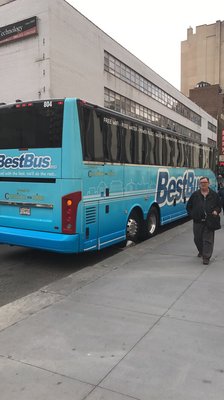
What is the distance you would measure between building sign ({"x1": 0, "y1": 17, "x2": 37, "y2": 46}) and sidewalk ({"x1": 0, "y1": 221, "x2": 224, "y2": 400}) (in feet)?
85.4

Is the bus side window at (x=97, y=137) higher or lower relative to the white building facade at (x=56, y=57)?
lower

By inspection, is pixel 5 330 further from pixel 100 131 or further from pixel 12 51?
pixel 12 51

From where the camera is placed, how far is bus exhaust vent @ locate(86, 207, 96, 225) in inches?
289

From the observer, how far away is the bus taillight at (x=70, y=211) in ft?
23.1

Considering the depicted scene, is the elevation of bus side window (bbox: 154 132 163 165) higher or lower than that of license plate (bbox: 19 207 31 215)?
higher

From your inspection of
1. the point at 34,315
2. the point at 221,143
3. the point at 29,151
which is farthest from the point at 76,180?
the point at 221,143

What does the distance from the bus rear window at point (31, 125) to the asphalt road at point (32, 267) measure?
2.33 metres

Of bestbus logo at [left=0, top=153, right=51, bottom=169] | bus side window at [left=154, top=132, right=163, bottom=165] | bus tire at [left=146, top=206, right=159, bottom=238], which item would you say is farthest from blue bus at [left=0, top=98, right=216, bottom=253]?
bus side window at [left=154, top=132, right=163, bottom=165]

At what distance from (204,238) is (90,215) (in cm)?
219

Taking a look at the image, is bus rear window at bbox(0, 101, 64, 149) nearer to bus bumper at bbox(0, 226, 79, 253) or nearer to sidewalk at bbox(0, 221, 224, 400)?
bus bumper at bbox(0, 226, 79, 253)

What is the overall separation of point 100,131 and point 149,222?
3.72 meters

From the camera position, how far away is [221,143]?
84438 millimetres

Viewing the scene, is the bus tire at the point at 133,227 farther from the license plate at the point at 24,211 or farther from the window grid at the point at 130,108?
the window grid at the point at 130,108

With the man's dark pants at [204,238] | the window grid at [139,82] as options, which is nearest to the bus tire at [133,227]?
the man's dark pants at [204,238]
